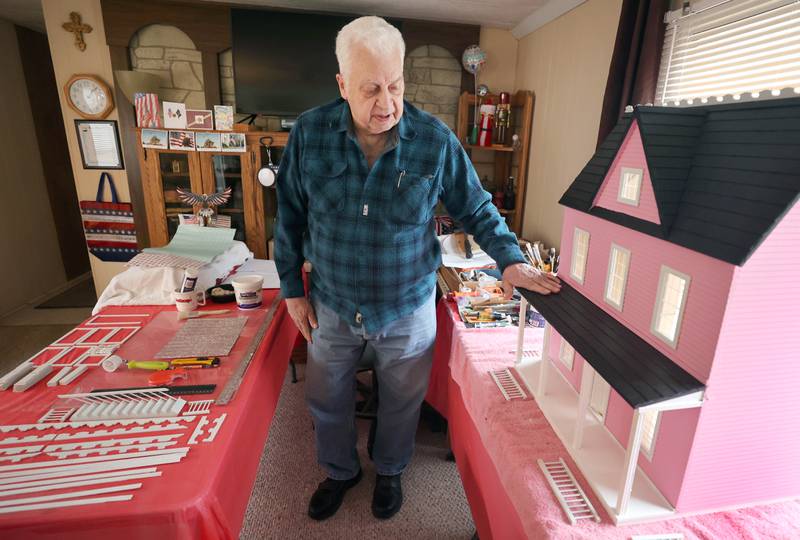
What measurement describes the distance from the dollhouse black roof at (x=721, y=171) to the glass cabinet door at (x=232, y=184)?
2.57 metres

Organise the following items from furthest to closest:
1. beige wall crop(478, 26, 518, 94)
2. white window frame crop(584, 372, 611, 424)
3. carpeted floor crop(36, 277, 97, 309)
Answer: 1. carpeted floor crop(36, 277, 97, 309)
2. beige wall crop(478, 26, 518, 94)
3. white window frame crop(584, 372, 611, 424)

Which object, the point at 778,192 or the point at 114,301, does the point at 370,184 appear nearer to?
the point at 778,192

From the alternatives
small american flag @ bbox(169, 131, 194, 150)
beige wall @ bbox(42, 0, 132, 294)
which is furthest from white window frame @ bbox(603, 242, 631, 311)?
beige wall @ bbox(42, 0, 132, 294)

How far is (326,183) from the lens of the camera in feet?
3.87

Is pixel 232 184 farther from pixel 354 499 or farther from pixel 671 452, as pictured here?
pixel 671 452

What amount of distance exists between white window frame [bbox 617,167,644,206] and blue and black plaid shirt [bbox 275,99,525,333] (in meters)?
0.35

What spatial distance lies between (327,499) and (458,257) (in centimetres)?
123

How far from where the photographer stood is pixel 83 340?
4.17ft

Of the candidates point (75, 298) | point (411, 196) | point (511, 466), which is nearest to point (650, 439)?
point (511, 466)

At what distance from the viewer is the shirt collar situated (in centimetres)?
117

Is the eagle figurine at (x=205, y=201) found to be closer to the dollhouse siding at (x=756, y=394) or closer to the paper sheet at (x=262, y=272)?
the paper sheet at (x=262, y=272)

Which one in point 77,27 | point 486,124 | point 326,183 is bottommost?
point 326,183

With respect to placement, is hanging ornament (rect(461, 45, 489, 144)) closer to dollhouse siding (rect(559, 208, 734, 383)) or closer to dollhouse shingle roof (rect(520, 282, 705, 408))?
dollhouse siding (rect(559, 208, 734, 383))

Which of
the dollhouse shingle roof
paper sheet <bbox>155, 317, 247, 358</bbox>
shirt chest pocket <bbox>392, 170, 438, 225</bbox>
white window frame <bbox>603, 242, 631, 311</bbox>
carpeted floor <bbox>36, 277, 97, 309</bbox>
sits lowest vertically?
carpeted floor <bbox>36, 277, 97, 309</bbox>
